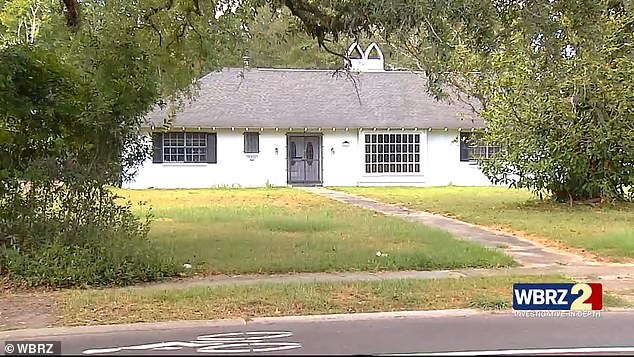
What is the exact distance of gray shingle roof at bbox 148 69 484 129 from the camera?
3044 centimetres

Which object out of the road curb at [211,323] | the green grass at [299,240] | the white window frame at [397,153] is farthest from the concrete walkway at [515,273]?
the white window frame at [397,153]

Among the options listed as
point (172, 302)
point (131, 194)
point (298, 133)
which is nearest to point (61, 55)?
point (172, 302)

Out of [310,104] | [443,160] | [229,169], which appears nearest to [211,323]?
[229,169]

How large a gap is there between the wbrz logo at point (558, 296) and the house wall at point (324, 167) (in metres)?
20.7

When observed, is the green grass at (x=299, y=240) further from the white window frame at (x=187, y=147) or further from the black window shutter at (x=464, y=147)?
the black window shutter at (x=464, y=147)

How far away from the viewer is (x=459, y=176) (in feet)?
105

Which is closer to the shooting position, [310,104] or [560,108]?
[560,108]

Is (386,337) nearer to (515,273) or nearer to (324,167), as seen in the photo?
(515,273)

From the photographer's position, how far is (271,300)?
28.4 feet

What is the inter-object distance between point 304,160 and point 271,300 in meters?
22.8

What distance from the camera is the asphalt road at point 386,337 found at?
657 cm

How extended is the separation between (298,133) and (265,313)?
Result: 23.1 m

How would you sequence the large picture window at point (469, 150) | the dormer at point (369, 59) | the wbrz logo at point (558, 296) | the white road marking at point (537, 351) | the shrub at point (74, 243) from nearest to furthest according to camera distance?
the white road marking at point (537, 351)
the wbrz logo at point (558, 296)
the shrub at point (74, 243)
the large picture window at point (469, 150)
the dormer at point (369, 59)

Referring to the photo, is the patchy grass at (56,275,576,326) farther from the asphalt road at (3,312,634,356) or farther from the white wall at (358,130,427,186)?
the white wall at (358,130,427,186)
